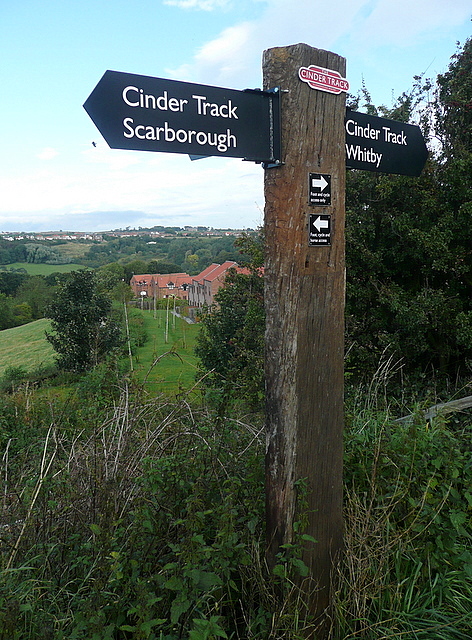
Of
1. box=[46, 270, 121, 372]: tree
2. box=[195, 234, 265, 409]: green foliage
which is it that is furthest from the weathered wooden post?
box=[46, 270, 121, 372]: tree

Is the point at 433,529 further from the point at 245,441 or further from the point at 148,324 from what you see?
the point at 148,324

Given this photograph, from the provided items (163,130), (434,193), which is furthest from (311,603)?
(434,193)

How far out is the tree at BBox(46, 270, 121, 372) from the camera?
94.2 ft

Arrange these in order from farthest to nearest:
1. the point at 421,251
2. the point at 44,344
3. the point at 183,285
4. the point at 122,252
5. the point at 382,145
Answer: the point at 122,252 → the point at 183,285 → the point at 44,344 → the point at 421,251 → the point at 382,145

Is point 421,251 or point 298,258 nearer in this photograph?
point 298,258

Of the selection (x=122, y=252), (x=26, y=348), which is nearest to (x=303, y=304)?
(x=26, y=348)

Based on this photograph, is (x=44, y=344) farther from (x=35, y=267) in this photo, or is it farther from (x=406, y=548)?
(x=406, y=548)

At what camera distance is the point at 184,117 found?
198cm

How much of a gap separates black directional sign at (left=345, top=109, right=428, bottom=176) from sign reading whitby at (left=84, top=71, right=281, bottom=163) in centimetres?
50

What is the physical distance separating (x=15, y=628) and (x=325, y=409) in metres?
1.39

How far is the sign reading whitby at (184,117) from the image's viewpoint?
1.82m

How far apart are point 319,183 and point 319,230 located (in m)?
0.19

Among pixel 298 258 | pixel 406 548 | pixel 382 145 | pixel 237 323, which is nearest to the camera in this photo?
pixel 298 258

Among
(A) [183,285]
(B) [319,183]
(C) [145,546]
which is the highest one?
(B) [319,183]
